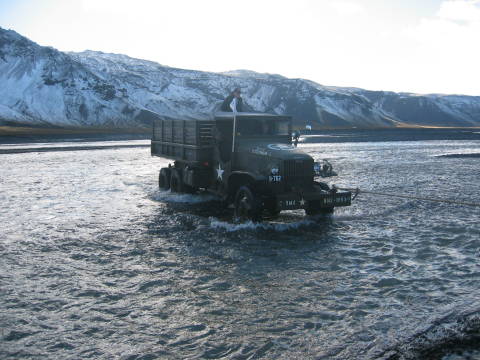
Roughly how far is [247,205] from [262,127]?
2578 millimetres

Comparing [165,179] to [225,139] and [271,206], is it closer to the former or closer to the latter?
[225,139]

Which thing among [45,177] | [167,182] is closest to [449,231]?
[167,182]

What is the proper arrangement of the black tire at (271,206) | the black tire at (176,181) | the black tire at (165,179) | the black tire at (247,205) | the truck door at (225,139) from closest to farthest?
the black tire at (271,206) → the black tire at (247,205) → the truck door at (225,139) → the black tire at (176,181) → the black tire at (165,179)

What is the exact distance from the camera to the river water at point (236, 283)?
16.8 ft

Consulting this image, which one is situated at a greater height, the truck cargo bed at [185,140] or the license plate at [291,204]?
the truck cargo bed at [185,140]

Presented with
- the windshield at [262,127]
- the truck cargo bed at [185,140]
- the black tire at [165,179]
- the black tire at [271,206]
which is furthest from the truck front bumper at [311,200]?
the black tire at [165,179]

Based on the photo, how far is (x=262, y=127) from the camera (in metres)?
12.2

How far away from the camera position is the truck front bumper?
10169mm

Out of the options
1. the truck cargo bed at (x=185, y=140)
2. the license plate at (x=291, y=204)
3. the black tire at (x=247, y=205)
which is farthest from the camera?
the truck cargo bed at (x=185, y=140)

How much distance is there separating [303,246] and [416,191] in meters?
8.77

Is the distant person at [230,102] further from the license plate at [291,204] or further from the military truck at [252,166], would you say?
the license plate at [291,204]

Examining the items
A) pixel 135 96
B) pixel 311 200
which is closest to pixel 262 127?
pixel 311 200

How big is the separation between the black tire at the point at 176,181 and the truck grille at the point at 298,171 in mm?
5577

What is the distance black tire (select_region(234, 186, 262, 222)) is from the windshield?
1842 mm
